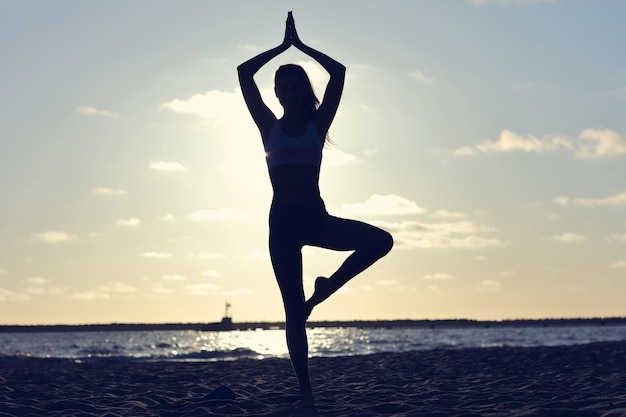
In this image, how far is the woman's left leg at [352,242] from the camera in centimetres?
486

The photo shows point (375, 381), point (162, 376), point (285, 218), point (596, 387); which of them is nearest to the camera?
point (285, 218)

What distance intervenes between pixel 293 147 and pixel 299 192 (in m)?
0.33

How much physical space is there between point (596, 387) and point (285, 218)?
3.20 metres

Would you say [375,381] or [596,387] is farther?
[375,381]

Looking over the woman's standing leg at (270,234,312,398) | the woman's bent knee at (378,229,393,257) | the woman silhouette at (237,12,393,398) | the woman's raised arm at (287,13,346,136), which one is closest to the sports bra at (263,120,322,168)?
the woman silhouette at (237,12,393,398)

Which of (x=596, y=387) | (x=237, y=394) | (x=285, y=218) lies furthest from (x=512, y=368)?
(x=285, y=218)

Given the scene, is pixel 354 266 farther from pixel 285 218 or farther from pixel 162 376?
pixel 162 376

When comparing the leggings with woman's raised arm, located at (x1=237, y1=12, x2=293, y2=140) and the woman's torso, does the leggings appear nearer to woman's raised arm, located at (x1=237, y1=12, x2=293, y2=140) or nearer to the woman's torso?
the woman's torso

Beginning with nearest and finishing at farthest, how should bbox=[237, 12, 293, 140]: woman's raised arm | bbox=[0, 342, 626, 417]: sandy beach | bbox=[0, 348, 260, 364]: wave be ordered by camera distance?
bbox=[0, 342, 626, 417]: sandy beach
bbox=[237, 12, 293, 140]: woman's raised arm
bbox=[0, 348, 260, 364]: wave

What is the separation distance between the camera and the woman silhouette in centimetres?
487

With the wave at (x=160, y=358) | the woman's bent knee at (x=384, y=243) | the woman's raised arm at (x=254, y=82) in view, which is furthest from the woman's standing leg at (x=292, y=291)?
the wave at (x=160, y=358)

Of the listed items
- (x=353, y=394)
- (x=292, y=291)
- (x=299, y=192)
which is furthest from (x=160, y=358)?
(x=299, y=192)

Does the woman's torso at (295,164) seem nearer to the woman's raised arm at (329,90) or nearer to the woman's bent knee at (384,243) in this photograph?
the woman's raised arm at (329,90)

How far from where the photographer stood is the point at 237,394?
606cm
